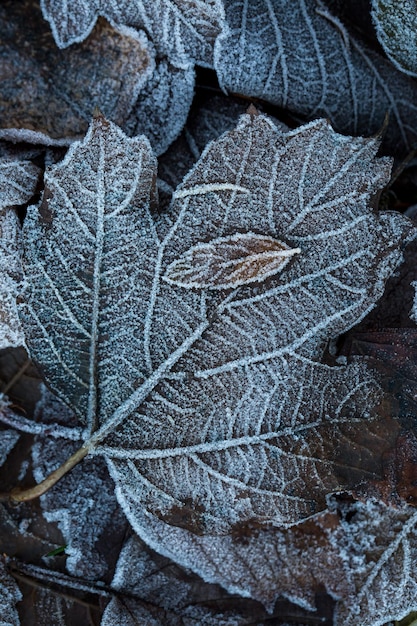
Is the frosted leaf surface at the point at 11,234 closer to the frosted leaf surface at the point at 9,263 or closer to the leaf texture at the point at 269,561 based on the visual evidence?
the frosted leaf surface at the point at 9,263

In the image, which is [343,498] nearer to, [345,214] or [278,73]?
[345,214]

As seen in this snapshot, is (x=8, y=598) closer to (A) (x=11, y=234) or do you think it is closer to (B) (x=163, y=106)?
(A) (x=11, y=234)

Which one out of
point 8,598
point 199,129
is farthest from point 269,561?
A: point 199,129

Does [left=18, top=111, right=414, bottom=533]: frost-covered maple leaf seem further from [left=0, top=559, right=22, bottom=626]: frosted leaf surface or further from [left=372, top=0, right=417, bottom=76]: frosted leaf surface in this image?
[left=0, top=559, right=22, bottom=626]: frosted leaf surface

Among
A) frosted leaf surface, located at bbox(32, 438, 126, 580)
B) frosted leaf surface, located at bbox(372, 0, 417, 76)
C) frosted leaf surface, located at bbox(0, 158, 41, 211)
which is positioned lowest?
frosted leaf surface, located at bbox(32, 438, 126, 580)

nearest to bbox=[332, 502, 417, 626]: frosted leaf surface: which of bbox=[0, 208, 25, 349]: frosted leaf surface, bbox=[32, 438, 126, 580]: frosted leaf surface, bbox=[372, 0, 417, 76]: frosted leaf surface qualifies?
bbox=[32, 438, 126, 580]: frosted leaf surface

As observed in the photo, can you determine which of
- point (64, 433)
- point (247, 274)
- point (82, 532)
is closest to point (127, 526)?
point (82, 532)

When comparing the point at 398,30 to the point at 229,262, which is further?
the point at 398,30
